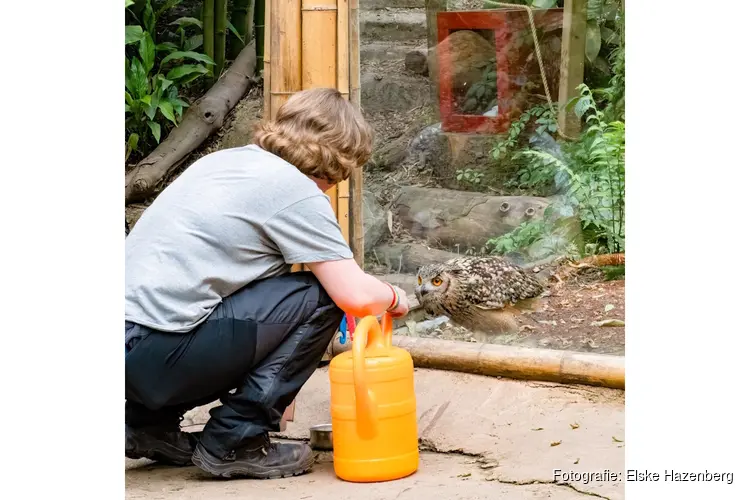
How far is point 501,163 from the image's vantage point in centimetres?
351

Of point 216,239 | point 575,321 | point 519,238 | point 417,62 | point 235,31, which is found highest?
point 235,31

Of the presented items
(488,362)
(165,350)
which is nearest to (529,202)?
(488,362)

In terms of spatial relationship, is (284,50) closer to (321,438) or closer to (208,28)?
(321,438)

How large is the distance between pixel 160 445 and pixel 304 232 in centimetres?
80

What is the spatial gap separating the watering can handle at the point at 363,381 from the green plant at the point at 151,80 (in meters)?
3.02

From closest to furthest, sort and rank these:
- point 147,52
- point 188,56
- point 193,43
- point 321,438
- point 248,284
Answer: point 248,284
point 321,438
point 147,52
point 188,56
point 193,43

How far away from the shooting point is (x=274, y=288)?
2.54 metres

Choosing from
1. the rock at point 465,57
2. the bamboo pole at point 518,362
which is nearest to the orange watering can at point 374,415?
the bamboo pole at point 518,362

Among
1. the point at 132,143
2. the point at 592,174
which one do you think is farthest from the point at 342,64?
the point at 132,143

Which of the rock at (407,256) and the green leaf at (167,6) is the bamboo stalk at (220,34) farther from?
the rock at (407,256)

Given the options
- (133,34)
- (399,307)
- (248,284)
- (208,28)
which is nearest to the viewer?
(248,284)

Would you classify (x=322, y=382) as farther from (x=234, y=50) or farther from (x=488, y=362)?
(x=234, y=50)

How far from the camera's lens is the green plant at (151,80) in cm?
521

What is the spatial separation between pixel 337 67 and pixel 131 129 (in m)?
2.39
